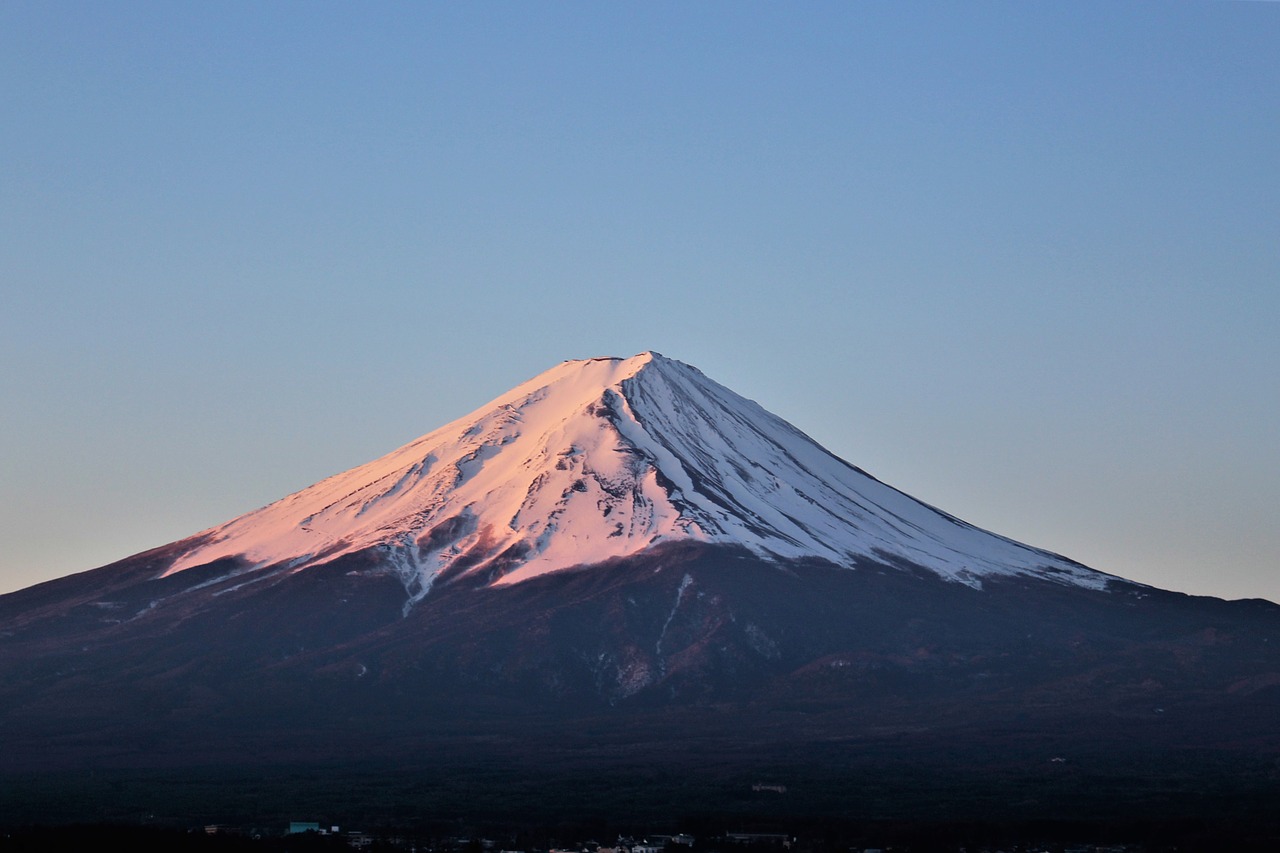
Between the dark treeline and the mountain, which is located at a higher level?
the mountain

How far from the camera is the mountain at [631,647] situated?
312 ft

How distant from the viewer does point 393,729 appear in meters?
113

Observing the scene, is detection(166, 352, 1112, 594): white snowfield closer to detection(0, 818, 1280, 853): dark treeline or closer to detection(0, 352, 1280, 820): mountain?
detection(0, 352, 1280, 820): mountain

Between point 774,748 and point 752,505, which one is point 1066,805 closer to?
point 774,748

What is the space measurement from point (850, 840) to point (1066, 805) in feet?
45.6

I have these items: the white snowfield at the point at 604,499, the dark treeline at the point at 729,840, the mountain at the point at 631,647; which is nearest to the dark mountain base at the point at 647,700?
the mountain at the point at 631,647

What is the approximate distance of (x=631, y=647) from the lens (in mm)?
125438

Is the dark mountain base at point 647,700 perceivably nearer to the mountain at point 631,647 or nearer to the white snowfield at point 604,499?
the mountain at point 631,647

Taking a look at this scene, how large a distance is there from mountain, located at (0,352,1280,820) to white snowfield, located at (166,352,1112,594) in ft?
1.06

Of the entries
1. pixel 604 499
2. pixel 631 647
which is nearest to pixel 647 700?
pixel 631 647

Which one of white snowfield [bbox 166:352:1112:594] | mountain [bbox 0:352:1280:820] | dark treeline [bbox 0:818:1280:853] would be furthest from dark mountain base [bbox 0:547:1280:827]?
white snowfield [bbox 166:352:1112:594]

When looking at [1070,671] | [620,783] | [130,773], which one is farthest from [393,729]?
[1070,671]

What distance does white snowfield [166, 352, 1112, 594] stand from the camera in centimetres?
14038

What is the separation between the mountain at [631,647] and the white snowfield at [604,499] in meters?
0.32
